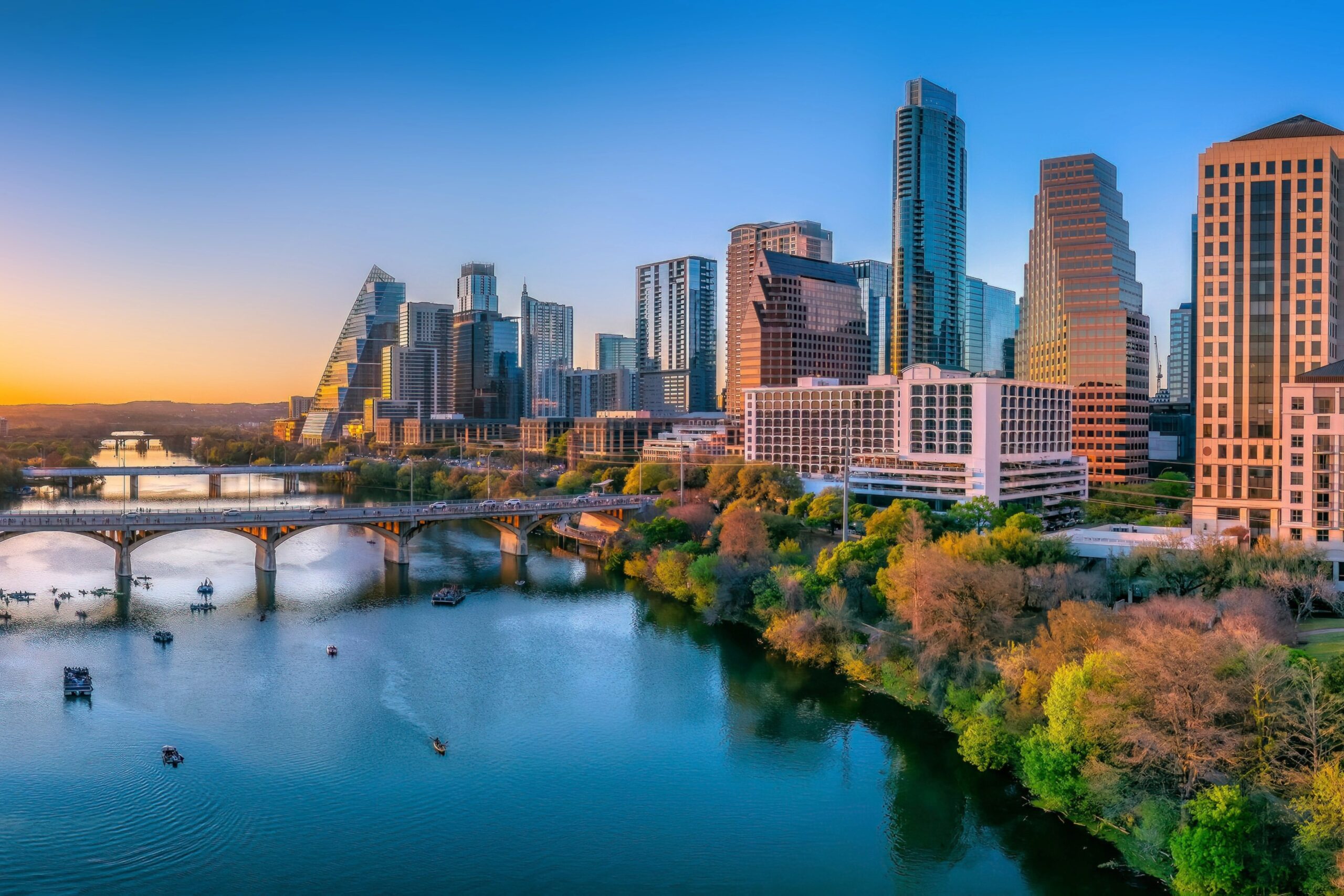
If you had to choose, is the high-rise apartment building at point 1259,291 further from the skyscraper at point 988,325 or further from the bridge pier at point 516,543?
the skyscraper at point 988,325

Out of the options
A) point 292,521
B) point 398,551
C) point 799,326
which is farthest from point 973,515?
point 799,326

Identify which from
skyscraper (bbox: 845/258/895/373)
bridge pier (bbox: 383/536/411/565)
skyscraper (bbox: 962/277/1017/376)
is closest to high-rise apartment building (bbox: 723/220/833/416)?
skyscraper (bbox: 845/258/895/373)

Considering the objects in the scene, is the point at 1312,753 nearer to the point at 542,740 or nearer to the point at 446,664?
the point at 542,740

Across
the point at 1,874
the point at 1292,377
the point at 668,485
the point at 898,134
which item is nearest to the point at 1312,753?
the point at 1,874

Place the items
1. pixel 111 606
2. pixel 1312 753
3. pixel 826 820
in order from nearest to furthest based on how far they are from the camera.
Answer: pixel 1312 753 < pixel 826 820 < pixel 111 606

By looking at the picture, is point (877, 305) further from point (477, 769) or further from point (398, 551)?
point (477, 769)

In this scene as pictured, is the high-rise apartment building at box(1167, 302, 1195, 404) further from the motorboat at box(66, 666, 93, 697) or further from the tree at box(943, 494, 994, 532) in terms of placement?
the motorboat at box(66, 666, 93, 697)

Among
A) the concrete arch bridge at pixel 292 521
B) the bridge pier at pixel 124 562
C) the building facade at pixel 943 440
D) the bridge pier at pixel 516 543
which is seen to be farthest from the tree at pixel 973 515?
the bridge pier at pixel 124 562
